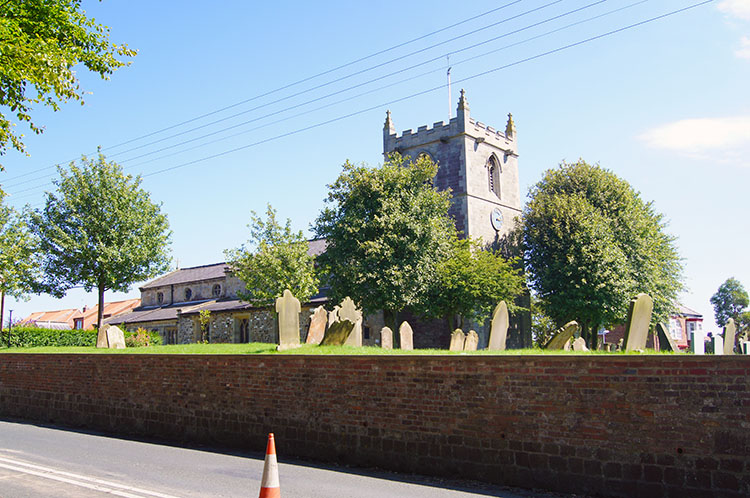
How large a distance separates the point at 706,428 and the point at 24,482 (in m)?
8.79

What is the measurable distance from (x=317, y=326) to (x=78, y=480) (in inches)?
361

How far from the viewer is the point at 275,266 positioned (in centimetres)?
3200

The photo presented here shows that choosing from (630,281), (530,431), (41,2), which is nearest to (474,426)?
(530,431)

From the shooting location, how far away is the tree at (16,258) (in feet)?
100

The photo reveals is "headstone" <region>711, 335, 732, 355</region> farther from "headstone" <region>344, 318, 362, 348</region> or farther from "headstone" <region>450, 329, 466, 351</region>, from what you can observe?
"headstone" <region>344, 318, 362, 348</region>

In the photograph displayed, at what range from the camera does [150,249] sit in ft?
114

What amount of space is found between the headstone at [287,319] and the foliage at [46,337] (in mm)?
26407

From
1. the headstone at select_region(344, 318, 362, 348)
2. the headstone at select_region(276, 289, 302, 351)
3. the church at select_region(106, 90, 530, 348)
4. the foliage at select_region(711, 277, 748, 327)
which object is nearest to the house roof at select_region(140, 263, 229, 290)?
the church at select_region(106, 90, 530, 348)

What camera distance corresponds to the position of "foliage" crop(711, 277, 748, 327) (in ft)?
293

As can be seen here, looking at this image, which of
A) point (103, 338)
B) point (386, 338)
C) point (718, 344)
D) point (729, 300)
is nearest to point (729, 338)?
point (718, 344)

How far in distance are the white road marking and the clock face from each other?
34631mm

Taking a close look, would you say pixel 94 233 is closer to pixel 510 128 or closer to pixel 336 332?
pixel 336 332

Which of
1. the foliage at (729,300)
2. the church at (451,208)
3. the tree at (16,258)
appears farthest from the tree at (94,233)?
the foliage at (729,300)

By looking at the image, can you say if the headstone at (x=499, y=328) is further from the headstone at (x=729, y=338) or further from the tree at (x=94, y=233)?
the tree at (x=94, y=233)
